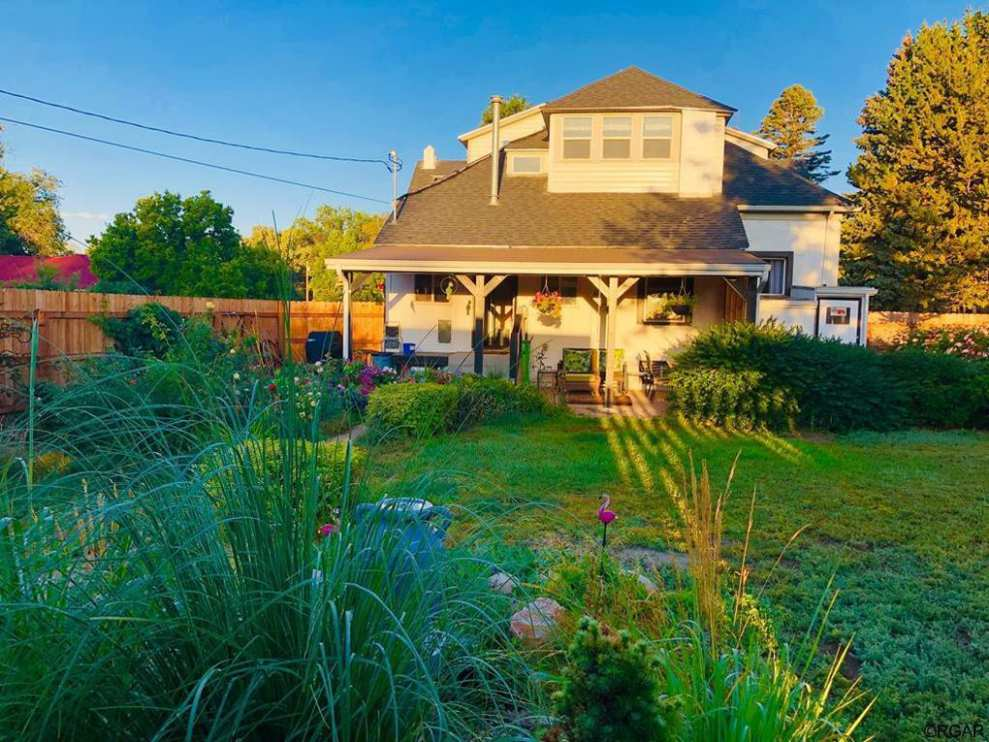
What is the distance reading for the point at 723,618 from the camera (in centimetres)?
223

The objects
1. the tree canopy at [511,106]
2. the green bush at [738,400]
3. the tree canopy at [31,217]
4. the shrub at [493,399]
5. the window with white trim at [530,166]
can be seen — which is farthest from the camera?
the tree canopy at [31,217]

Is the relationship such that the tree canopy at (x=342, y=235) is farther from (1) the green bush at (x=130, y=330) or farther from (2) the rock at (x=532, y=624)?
(2) the rock at (x=532, y=624)

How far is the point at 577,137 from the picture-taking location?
1470 centimetres

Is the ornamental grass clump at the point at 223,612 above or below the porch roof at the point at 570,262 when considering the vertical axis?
below

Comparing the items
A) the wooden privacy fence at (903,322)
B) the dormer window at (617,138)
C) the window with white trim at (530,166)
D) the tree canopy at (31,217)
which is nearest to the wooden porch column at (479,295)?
the dormer window at (617,138)

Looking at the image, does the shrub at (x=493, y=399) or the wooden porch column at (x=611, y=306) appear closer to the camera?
the shrub at (x=493, y=399)

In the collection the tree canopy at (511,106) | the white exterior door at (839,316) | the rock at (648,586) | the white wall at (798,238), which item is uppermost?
the tree canopy at (511,106)

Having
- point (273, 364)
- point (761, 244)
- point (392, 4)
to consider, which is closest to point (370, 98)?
point (392, 4)

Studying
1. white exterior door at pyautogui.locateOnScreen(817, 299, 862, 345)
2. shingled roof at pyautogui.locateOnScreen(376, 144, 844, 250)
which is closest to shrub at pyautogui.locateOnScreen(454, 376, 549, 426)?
shingled roof at pyautogui.locateOnScreen(376, 144, 844, 250)

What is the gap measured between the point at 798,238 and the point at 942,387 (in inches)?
247

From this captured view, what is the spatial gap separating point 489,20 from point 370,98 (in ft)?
14.9

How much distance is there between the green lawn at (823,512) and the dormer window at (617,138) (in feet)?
25.8

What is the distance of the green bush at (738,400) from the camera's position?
9.24 m

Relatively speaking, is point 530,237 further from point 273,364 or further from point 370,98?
point 273,364
